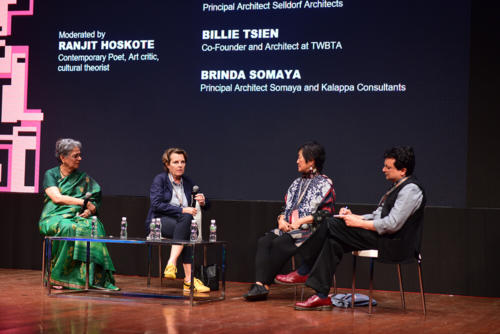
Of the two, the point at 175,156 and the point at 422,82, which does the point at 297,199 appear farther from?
the point at 422,82

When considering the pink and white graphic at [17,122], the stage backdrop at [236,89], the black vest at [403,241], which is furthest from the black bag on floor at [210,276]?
the pink and white graphic at [17,122]

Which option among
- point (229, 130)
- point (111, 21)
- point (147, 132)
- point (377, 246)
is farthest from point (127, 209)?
point (377, 246)

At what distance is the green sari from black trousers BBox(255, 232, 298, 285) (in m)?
1.19

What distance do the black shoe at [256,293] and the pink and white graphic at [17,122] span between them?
285 cm

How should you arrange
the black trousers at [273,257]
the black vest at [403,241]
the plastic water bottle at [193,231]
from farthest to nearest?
the plastic water bottle at [193,231], the black trousers at [273,257], the black vest at [403,241]

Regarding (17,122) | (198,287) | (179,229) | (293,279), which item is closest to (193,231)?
(179,229)

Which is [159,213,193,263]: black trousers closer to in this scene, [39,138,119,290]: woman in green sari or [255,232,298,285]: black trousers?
[39,138,119,290]: woman in green sari

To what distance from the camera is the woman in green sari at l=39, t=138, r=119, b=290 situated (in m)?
5.56

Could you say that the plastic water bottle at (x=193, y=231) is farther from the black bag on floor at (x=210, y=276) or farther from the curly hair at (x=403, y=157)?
the curly hair at (x=403, y=157)

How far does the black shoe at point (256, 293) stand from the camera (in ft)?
16.8

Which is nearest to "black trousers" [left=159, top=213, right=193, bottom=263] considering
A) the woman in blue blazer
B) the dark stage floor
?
the woman in blue blazer

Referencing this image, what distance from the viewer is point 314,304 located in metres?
4.74

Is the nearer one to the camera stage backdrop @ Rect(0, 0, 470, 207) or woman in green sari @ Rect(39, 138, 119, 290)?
woman in green sari @ Rect(39, 138, 119, 290)

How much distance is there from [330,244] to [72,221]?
2.11 m
